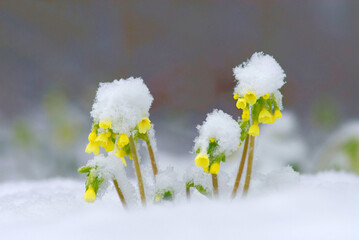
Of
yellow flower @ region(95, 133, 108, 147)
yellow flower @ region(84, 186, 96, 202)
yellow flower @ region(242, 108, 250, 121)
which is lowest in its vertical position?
yellow flower @ region(84, 186, 96, 202)

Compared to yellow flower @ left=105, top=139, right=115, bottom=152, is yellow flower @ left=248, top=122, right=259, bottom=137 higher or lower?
higher

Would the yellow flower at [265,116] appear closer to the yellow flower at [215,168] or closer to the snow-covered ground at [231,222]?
the yellow flower at [215,168]

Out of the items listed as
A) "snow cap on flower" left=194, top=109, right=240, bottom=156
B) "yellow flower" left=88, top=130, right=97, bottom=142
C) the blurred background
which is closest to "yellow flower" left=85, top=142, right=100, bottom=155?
"yellow flower" left=88, top=130, right=97, bottom=142

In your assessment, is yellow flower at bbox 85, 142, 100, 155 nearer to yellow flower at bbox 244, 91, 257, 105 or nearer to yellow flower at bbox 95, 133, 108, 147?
yellow flower at bbox 95, 133, 108, 147

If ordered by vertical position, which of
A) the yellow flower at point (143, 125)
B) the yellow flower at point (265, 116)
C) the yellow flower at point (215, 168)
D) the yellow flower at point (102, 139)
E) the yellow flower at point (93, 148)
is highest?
the yellow flower at point (265, 116)

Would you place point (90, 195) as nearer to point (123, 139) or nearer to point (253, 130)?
point (123, 139)

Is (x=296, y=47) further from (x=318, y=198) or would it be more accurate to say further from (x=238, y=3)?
(x=318, y=198)

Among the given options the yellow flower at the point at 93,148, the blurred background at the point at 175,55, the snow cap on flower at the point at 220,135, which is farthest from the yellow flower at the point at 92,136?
the blurred background at the point at 175,55

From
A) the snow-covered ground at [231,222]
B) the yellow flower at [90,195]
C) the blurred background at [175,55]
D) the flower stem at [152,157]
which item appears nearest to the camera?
the snow-covered ground at [231,222]
